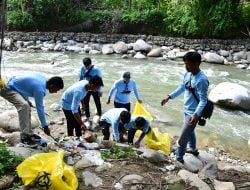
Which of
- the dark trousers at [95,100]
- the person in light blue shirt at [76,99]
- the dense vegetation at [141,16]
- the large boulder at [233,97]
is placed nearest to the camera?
the person in light blue shirt at [76,99]

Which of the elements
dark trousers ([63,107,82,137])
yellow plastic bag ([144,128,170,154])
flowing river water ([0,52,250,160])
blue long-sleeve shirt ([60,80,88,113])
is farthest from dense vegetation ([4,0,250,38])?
blue long-sleeve shirt ([60,80,88,113])

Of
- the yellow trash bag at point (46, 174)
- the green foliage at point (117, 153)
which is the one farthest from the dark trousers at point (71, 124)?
the yellow trash bag at point (46, 174)

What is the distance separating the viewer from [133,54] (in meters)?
17.5

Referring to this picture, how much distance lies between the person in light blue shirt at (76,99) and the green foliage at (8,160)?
5.60 ft

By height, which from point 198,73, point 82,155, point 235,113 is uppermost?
point 198,73

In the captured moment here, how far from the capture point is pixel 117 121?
19.9 feet

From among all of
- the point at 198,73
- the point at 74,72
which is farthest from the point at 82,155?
the point at 74,72

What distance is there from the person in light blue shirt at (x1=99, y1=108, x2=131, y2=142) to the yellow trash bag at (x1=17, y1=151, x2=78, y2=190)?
208 cm

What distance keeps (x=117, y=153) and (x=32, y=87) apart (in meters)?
1.40

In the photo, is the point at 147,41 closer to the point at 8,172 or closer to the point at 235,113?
the point at 235,113

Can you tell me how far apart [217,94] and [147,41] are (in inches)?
364

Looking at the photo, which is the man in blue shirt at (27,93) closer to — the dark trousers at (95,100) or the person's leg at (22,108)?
the person's leg at (22,108)

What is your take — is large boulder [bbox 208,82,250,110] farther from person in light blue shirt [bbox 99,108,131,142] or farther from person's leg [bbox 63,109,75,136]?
person's leg [bbox 63,109,75,136]

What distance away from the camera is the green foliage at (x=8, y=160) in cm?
405
